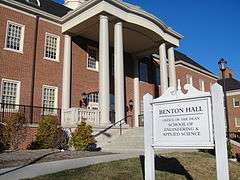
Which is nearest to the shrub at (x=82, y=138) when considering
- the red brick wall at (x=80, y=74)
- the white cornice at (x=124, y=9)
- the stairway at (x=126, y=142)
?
the stairway at (x=126, y=142)

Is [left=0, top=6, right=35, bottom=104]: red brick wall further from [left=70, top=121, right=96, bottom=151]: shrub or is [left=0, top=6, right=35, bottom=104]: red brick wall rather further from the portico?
[left=70, top=121, right=96, bottom=151]: shrub

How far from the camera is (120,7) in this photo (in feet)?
72.8

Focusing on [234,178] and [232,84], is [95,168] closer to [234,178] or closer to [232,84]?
[234,178]

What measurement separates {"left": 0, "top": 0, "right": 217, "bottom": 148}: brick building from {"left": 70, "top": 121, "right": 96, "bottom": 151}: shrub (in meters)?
2.80

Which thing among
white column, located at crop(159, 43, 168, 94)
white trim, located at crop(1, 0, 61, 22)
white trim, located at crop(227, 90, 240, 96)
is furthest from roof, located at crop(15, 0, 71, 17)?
white trim, located at crop(227, 90, 240, 96)

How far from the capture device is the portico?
811 inches

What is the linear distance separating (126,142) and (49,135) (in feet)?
14.5

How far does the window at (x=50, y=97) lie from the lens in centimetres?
2229

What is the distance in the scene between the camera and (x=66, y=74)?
23297 millimetres

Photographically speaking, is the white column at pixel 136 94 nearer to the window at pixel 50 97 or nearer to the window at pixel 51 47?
the window at pixel 50 97

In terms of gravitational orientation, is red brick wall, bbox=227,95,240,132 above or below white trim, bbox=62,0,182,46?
below

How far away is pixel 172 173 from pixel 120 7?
1507 centimetres

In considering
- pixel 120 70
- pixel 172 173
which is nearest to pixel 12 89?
pixel 120 70

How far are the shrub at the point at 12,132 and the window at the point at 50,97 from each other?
5.10 m
